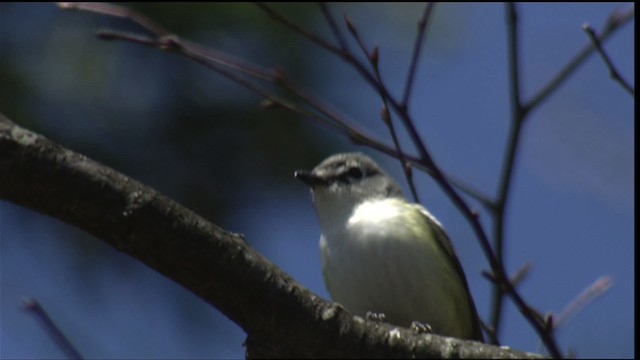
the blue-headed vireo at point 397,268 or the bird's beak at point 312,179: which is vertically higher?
the bird's beak at point 312,179

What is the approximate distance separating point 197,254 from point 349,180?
2842 mm

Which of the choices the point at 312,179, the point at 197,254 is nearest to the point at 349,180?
the point at 312,179

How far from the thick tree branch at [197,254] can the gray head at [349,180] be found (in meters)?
2.39

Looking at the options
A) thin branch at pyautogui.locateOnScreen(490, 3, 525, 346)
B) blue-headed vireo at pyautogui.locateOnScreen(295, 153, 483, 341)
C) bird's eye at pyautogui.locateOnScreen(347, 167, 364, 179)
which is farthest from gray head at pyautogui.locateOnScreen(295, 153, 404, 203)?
thin branch at pyautogui.locateOnScreen(490, 3, 525, 346)

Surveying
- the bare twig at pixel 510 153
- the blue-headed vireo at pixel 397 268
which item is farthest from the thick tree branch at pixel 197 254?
the blue-headed vireo at pixel 397 268

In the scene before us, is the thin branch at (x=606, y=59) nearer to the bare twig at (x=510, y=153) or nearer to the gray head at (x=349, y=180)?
the bare twig at (x=510, y=153)

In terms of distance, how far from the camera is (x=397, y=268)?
16.6 ft

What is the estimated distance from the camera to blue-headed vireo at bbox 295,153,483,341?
5.06 meters

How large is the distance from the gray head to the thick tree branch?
2392mm

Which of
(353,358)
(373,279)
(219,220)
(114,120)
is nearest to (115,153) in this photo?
(114,120)

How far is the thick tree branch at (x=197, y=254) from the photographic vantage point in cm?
297

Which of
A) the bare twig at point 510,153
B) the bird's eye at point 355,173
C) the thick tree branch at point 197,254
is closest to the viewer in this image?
the thick tree branch at point 197,254

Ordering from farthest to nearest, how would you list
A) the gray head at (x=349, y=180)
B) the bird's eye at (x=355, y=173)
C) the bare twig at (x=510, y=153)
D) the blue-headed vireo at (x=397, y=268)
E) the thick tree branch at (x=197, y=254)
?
the bird's eye at (x=355, y=173)
the gray head at (x=349, y=180)
the blue-headed vireo at (x=397, y=268)
the bare twig at (x=510, y=153)
the thick tree branch at (x=197, y=254)

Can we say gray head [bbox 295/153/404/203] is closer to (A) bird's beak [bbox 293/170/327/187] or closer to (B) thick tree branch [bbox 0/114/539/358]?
(A) bird's beak [bbox 293/170/327/187]
